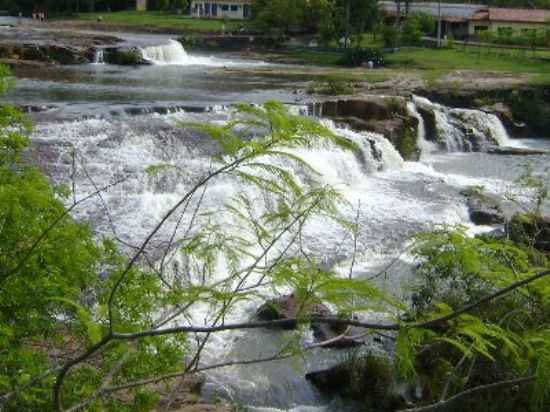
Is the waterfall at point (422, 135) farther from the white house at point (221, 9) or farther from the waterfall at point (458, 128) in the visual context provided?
the white house at point (221, 9)

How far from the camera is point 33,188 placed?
5.51m

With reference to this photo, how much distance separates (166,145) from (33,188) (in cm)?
1341

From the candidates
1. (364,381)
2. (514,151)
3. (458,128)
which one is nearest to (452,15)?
(458,128)

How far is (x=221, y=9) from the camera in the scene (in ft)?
199

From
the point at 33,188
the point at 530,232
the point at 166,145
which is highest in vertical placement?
the point at 33,188

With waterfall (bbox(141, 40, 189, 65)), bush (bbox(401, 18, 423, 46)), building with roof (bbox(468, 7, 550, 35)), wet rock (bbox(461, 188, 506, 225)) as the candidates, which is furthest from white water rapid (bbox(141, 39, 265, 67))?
wet rock (bbox(461, 188, 506, 225))

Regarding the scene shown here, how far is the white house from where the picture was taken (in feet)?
197

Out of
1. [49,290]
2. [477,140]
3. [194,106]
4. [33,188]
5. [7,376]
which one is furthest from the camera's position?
[477,140]

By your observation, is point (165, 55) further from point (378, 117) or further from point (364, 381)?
point (364, 381)

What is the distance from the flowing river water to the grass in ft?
27.2

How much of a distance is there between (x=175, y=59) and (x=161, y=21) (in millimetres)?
17212

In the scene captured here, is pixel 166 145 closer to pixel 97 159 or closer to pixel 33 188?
pixel 97 159

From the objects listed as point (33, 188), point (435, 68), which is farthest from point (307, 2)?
point (33, 188)

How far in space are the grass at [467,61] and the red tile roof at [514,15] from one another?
6.89 meters
